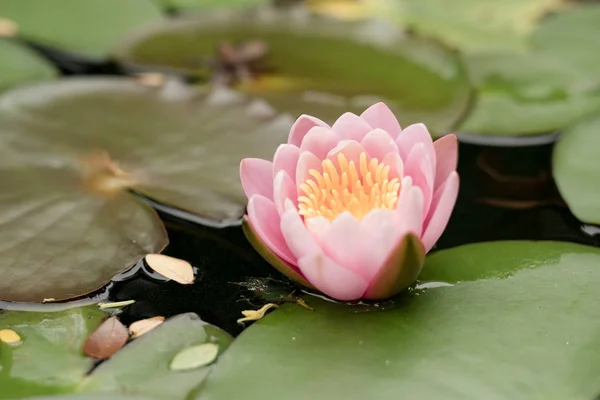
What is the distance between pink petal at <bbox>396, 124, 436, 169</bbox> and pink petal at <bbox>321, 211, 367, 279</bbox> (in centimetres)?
17

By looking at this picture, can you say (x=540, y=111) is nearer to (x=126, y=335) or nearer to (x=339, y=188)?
(x=339, y=188)

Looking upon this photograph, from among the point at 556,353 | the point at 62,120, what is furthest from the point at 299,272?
the point at 62,120

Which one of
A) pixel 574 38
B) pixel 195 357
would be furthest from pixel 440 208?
pixel 574 38

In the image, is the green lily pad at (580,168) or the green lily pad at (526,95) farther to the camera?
the green lily pad at (526,95)

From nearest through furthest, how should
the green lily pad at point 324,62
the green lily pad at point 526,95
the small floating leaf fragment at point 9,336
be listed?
the small floating leaf fragment at point 9,336
the green lily pad at point 526,95
the green lily pad at point 324,62

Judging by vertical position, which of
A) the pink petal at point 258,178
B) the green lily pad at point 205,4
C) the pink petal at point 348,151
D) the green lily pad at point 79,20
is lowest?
the pink petal at point 258,178

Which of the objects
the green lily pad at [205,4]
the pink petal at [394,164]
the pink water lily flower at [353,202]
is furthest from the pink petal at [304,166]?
the green lily pad at [205,4]

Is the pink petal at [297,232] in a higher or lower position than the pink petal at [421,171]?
lower

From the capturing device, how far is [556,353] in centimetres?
88

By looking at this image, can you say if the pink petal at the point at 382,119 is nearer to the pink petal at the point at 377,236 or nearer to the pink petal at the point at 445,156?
the pink petal at the point at 445,156

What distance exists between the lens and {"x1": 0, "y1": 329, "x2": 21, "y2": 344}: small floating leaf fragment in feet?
3.10

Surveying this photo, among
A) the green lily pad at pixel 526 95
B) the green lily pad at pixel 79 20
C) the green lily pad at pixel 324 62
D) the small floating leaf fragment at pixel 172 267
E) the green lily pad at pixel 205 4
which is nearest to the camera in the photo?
the small floating leaf fragment at pixel 172 267

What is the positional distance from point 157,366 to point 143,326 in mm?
97

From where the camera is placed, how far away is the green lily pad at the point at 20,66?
5.37 ft
